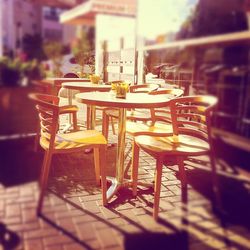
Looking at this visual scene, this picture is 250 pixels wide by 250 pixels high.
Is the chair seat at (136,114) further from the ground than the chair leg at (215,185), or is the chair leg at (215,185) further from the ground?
the chair seat at (136,114)

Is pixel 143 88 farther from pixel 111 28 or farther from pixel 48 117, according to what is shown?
pixel 111 28

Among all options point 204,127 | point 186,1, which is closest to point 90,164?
point 204,127

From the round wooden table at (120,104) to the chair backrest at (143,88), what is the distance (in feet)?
1.53

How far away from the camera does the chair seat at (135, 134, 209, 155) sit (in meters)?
1.86

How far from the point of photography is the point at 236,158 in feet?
4.78

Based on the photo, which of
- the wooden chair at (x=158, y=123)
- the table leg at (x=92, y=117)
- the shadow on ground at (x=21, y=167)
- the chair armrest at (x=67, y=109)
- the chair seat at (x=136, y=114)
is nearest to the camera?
the shadow on ground at (x=21, y=167)

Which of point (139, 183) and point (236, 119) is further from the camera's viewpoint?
point (139, 183)

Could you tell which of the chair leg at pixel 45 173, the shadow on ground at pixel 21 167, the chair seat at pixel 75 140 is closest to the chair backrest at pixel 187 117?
the chair seat at pixel 75 140

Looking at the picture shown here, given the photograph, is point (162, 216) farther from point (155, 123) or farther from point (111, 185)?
point (155, 123)

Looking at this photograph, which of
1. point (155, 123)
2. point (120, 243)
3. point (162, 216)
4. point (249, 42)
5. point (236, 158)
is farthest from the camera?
point (155, 123)

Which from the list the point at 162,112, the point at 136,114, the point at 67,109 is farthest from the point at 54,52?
the point at 136,114

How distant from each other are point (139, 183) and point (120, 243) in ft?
2.43

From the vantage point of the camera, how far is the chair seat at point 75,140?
197 cm

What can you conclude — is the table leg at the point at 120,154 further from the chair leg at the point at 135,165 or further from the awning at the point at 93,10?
the awning at the point at 93,10
